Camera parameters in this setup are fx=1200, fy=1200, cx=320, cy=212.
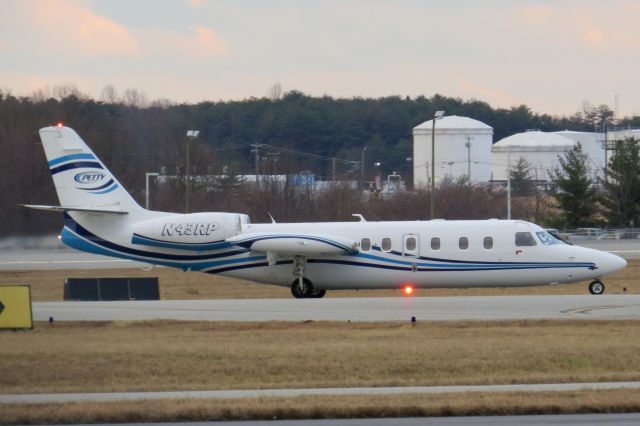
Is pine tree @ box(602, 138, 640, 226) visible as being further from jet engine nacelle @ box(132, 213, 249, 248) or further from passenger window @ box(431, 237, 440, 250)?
jet engine nacelle @ box(132, 213, 249, 248)

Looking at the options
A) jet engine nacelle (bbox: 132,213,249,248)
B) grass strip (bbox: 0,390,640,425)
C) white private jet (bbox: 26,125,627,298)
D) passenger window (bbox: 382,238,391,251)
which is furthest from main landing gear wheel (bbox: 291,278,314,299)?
grass strip (bbox: 0,390,640,425)

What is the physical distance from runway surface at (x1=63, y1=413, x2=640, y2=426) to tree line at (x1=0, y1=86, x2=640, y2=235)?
1399 inches

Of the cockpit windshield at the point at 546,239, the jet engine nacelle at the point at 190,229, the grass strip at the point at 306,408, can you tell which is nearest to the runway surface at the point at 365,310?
the jet engine nacelle at the point at 190,229

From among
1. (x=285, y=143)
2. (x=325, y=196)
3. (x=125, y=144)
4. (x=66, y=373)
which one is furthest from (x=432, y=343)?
(x=285, y=143)

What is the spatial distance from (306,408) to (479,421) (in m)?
2.24

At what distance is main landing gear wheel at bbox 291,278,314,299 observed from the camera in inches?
1427

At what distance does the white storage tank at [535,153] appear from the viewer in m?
118

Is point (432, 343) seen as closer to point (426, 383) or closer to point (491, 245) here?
point (426, 383)

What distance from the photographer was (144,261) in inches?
1459

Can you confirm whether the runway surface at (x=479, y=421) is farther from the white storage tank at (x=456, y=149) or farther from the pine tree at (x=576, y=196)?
the white storage tank at (x=456, y=149)

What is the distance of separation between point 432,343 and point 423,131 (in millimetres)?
94280

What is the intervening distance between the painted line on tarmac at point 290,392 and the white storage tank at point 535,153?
331ft

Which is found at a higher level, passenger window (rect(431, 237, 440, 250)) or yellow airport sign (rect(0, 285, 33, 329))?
passenger window (rect(431, 237, 440, 250))

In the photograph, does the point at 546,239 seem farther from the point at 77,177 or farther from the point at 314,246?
the point at 77,177
